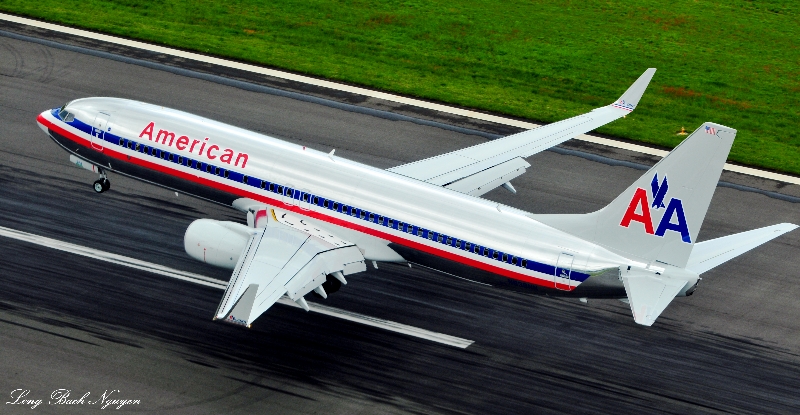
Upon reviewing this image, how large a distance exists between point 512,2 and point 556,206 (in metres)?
27.2

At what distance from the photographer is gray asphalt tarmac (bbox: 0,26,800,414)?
39.0 m

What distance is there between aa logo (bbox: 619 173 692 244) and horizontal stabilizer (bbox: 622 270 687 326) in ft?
5.10

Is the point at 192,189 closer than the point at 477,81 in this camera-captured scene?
Yes

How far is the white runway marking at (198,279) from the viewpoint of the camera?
140ft

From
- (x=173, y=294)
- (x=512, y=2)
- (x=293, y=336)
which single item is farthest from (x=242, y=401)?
(x=512, y=2)

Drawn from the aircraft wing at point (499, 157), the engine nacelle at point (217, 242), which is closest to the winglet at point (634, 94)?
the aircraft wing at point (499, 157)

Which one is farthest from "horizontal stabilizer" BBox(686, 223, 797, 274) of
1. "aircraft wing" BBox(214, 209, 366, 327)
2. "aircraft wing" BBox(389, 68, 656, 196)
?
"aircraft wing" BBox(214, 209, 366, 327)

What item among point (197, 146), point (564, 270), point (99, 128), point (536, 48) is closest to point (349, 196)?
point (197, 146)

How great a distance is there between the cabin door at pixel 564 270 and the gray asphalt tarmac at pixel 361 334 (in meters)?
3.60

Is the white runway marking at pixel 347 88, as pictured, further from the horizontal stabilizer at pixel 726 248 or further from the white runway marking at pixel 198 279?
the white runway marking at pixel 198 279

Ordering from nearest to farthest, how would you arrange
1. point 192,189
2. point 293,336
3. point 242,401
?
1. point 242,401
2. point 293,336
3. point 192,189

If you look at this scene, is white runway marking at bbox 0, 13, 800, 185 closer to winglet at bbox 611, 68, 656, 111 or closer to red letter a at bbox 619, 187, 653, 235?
winglet at bbox 611, 68, 656, 111

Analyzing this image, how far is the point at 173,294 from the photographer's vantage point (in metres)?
43.9

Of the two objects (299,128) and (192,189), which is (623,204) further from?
(299,128)
